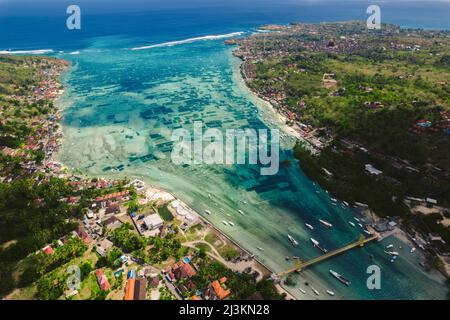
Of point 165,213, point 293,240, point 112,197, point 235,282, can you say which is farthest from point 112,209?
point 293,240

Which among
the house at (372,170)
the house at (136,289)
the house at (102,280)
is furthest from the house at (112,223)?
the house at (372,170)

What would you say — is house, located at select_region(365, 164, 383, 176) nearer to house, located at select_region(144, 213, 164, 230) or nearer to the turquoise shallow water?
the turquoise shallow water

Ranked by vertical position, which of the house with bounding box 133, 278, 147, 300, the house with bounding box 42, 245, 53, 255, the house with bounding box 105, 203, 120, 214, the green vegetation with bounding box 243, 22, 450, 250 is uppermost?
the green vegetation with bounding box 243, 22, 450, 250

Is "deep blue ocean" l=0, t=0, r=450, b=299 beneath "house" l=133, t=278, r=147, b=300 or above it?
above

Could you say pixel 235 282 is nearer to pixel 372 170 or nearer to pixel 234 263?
pixel 234 263

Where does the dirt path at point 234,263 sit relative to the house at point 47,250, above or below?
below

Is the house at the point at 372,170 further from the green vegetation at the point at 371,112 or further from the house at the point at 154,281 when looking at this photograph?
A: the house at the point at 154,281

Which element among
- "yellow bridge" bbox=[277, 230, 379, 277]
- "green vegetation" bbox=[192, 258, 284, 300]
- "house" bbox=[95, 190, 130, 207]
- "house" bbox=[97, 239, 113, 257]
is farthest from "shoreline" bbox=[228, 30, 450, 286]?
"house" bbox=[97, 239, 113, 257]
